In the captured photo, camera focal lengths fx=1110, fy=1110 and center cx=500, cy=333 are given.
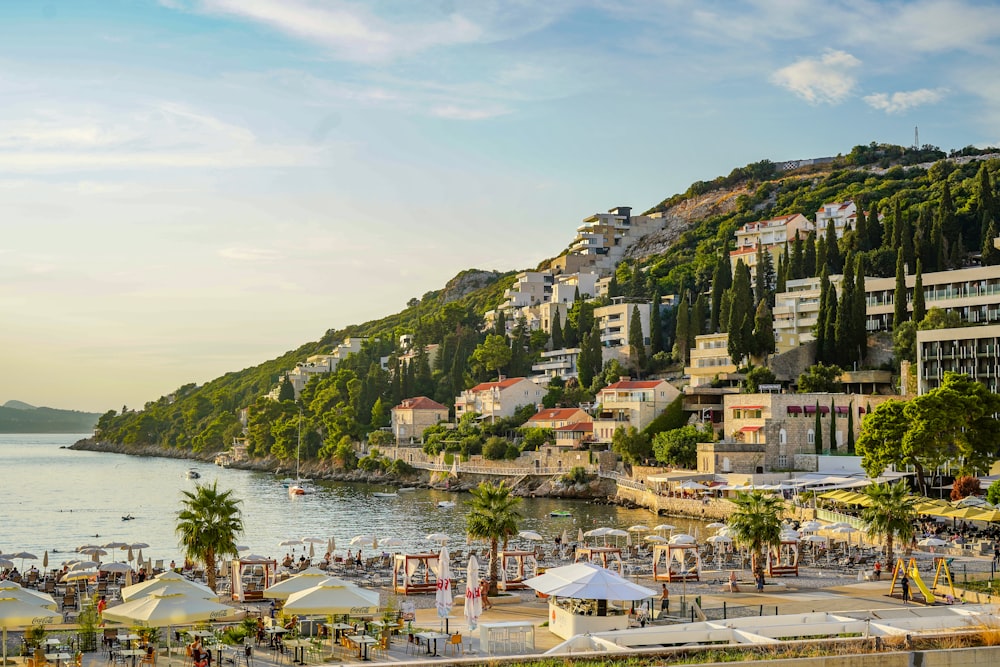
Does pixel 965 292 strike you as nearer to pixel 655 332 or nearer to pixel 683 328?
pixel 683 328

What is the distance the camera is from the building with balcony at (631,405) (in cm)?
9369

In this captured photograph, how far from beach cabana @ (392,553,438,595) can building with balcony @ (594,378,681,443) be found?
55602 millimetres

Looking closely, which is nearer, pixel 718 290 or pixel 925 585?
pixel 925 585

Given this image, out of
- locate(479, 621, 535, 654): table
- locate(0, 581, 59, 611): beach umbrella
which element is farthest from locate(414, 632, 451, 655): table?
locate(0, 581, 59, 611): beach umbrella

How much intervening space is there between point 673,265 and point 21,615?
434 feet

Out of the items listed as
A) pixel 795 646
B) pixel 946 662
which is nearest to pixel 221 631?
pixel 795 646

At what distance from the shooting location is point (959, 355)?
7450 centimetres

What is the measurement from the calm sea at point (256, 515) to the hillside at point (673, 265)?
1651 centimetres

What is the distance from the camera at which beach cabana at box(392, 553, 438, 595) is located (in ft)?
119

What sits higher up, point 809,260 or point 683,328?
point 809,260

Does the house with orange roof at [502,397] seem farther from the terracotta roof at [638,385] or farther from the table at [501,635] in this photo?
the table at [501,635]

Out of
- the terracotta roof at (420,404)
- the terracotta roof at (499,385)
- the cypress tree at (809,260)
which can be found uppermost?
the cypress tree at (809,260)

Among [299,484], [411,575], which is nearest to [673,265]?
[299,484]

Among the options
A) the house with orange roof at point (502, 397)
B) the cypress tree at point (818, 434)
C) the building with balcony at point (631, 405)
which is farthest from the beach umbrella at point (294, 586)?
the house with orange roof at point (502, 397)
